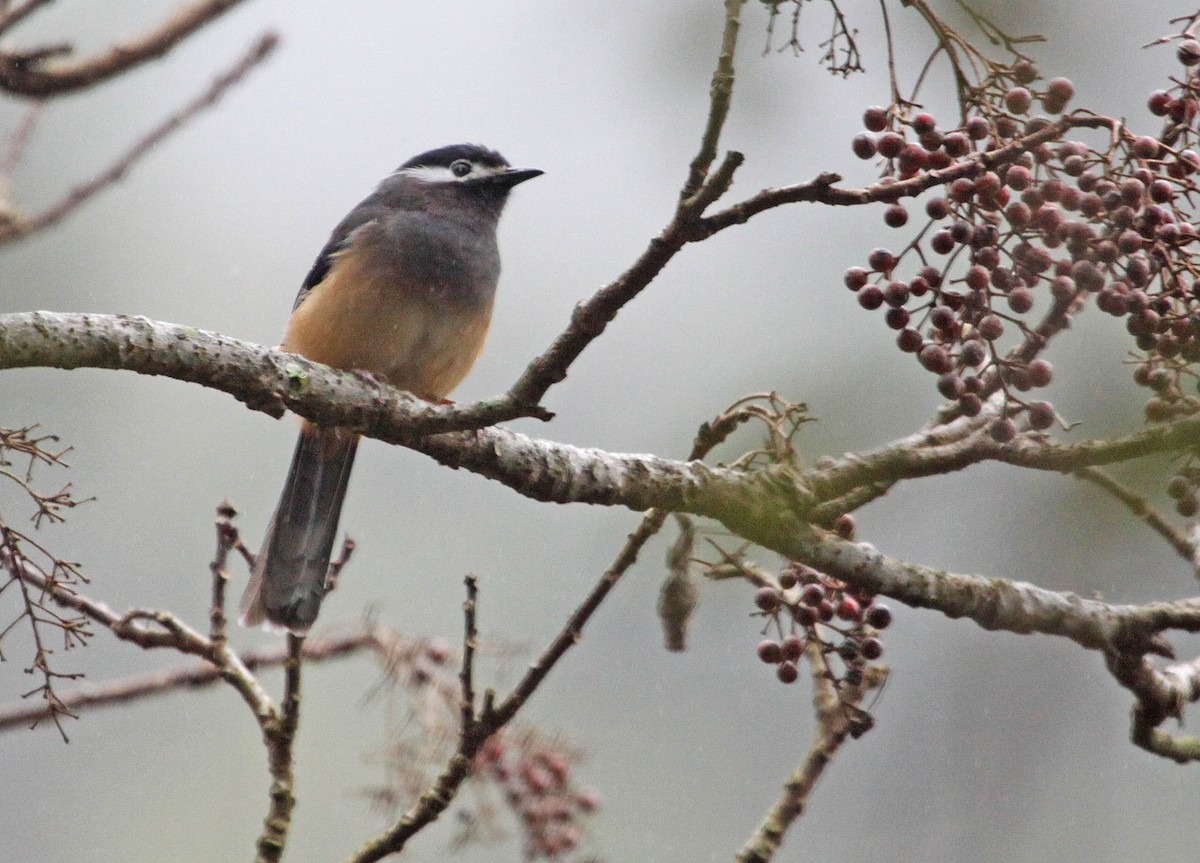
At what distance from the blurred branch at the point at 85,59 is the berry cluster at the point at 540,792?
1984mm

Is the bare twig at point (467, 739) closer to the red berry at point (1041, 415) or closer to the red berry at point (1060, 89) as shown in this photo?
the red berry at point (1041, 415)

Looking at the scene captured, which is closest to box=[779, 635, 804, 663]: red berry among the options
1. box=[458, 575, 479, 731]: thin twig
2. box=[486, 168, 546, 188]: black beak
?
box=[458, 575, 479, 731]: thin twig

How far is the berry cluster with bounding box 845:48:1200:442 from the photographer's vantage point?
214 centimetres

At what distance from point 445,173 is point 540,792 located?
2982 millimetres

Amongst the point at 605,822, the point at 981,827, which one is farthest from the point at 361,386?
the point at 605,822

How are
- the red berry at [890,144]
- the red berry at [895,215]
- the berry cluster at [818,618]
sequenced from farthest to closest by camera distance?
the berry cluster at [818,618] < the red berry at [895,215] < the red berry at [890,144]

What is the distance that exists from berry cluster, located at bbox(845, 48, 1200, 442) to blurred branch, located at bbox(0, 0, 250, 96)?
195cm

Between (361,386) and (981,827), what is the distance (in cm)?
320

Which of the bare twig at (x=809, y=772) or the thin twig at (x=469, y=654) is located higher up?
the bare twig at (x=809, y=772)

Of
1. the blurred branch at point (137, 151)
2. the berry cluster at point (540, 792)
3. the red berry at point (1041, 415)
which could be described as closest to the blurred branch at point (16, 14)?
the blurred branch at point (137, 151)

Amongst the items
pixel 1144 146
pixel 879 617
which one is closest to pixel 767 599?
pixel 879 617

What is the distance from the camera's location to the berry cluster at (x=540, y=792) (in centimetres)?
322

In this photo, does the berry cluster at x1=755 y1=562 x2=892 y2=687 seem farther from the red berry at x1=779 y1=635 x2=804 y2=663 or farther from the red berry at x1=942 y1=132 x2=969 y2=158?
the red berry at x1=942 y1=132 x2=969 y2=158

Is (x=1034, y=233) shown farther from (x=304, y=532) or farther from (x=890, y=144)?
(x=304, y=532)
